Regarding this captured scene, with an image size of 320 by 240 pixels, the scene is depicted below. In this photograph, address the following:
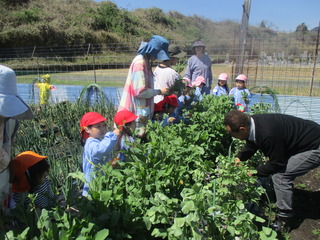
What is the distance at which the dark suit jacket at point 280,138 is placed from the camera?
2.21m

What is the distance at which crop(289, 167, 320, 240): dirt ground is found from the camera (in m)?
2.36

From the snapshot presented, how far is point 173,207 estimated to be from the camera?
1.32m

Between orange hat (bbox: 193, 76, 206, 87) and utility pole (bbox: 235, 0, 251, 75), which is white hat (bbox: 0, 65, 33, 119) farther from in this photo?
utility pole (bbox: 235, 0, 251, 75)

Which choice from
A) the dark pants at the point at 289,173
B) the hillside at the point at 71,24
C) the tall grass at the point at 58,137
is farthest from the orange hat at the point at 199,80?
the hillside at the point at 71,24

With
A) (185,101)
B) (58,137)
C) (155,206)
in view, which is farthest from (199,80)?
(155,206)

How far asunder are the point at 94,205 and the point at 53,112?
3.72 metres

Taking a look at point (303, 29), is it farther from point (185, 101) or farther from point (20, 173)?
point (20, 173)

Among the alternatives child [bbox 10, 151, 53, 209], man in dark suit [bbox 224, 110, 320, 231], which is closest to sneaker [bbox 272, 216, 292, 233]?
man in dark suit [bbox 224, 110, 320, 231]

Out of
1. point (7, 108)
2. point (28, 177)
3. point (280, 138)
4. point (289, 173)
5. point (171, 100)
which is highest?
point (7, 108)

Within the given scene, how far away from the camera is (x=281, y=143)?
2.22m

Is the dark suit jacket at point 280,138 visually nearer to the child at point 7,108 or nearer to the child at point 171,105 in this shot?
the child at point 171,105

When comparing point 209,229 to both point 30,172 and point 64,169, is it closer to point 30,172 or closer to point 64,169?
point 30,172

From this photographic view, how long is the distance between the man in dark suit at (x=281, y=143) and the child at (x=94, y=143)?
0.94 m

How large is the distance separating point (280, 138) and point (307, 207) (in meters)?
1.02
